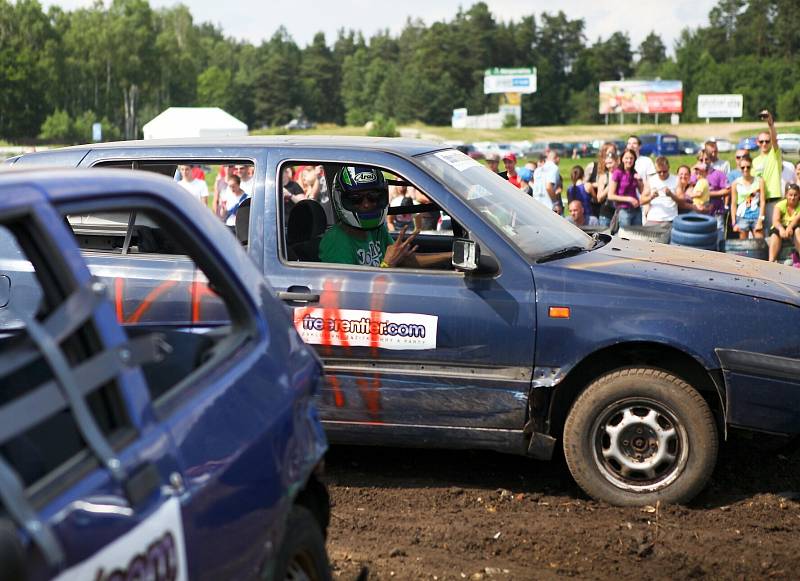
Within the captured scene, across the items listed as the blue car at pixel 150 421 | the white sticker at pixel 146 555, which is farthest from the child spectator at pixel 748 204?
the white sticker at pixel 146 555

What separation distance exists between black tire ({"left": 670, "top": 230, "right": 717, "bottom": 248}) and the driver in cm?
561

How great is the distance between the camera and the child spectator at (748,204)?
42.5 feet

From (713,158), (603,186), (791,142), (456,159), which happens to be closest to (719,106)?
(791,142)

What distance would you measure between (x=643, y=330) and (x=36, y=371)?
3.15 m

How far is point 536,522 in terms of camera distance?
17.7ft

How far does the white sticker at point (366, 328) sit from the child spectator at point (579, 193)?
872cm

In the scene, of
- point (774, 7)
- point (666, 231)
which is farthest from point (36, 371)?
point (774, 7)

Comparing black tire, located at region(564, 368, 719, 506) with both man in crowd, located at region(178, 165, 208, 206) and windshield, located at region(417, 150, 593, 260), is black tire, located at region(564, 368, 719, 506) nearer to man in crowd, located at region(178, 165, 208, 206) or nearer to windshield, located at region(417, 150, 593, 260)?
windshield, located at region(417, 150, 593, 260)

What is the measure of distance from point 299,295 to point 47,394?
143 inches

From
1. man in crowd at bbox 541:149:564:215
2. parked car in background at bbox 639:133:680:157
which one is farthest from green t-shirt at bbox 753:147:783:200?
parked car in background at bbox 639:133:680:157

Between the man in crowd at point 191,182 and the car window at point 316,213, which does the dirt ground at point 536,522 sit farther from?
the man in crowd at point 191,182

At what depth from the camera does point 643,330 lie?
5445 millimetres

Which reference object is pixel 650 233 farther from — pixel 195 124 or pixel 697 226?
pixel 195 124

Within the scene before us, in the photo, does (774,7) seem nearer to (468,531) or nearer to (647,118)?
(647,118)
